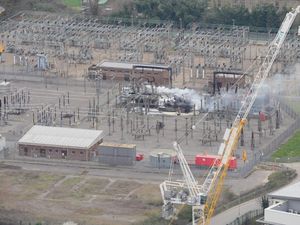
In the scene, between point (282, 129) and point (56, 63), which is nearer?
point (282, 129)

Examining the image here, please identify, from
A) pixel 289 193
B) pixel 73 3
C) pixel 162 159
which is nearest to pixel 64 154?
pixel 162 159

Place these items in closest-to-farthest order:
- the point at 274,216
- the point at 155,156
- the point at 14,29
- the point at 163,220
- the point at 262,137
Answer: the point at 274,216 < the point at 163,220 < the point at 155,156 < the point at 262,137 < the point at 14,29

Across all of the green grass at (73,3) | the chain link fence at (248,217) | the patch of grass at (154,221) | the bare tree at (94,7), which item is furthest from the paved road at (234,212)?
the green grass at (73,3)

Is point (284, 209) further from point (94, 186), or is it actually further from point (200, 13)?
point (200, 13)

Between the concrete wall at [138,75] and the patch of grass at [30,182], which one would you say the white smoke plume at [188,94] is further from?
the patch of grass at [30,182]

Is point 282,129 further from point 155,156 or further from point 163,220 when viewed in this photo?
point 163,220

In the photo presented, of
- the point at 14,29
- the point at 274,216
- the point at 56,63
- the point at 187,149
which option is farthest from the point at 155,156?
the point at 14,29
